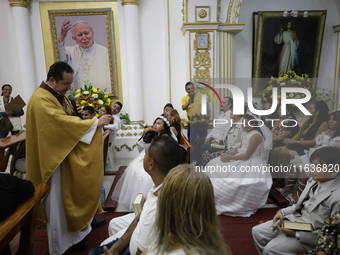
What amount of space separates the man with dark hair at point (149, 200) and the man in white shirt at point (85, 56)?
5.20 metres

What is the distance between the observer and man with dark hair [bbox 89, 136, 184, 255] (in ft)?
5.28

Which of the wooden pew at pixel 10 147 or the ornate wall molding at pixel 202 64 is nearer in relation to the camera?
the wooden pew at pixel 10 147

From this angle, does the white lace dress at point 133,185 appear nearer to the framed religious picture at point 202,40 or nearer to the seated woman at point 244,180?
the seated woman at point 244,180

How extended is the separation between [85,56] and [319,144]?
18.2 ft

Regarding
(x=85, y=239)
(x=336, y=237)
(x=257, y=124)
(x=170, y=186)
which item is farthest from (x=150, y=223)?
(x=257, y=124)

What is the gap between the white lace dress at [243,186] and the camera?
335 centimetres

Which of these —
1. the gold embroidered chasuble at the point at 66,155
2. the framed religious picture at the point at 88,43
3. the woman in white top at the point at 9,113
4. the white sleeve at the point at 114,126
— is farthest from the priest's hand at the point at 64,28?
the gold embroidered chasuble at the point at 66,155

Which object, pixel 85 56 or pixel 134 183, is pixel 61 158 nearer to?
pixel 134 183

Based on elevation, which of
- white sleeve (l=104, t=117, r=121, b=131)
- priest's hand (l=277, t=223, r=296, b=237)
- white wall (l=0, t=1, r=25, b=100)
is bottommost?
priest's hand (l=277, t=223, r=296, b=237)

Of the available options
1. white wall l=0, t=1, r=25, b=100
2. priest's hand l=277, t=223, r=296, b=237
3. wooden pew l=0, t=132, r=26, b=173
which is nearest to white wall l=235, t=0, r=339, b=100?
priest's hand l=277, t=223, r=296, b=237

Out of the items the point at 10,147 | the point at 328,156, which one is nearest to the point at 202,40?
the point at 10,147

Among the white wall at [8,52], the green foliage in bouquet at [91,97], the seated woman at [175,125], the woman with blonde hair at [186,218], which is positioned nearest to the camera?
the woman with blonde hair at [186,218]

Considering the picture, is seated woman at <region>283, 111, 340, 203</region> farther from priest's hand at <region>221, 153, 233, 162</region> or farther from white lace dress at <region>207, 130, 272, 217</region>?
priest's hand at <region>221, 153, 233, 162</region>

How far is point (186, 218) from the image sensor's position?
124cm
